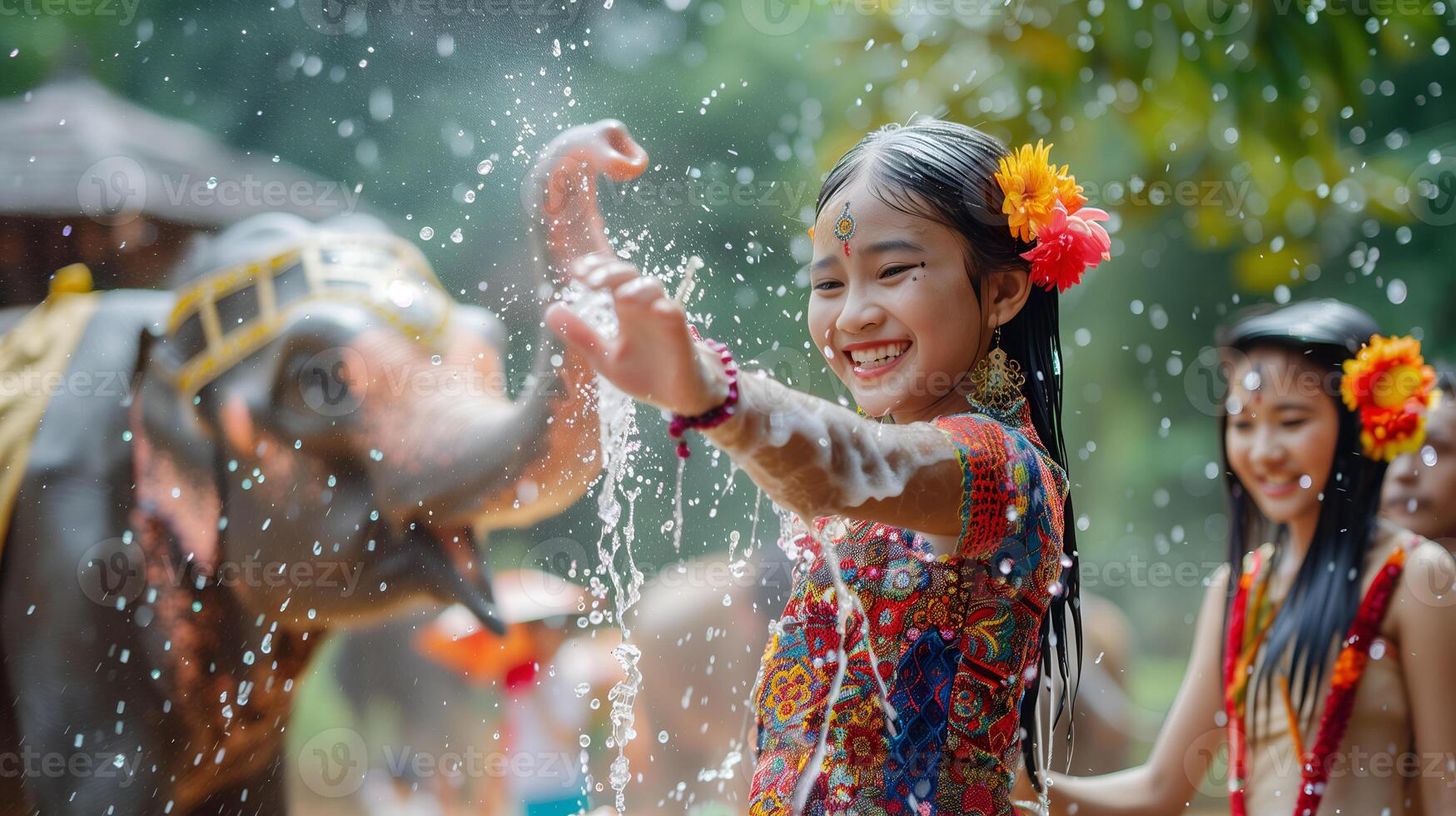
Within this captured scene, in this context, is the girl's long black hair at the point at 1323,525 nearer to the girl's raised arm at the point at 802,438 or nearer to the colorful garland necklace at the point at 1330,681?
the colorful garland necklace at the point at 1330,681

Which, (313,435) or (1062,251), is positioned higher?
(1062,251)

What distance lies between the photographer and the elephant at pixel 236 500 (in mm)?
2332

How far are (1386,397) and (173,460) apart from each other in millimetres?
2452

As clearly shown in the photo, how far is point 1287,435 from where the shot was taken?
2.67 metres

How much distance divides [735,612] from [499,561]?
1007 mm

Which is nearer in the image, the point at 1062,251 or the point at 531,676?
the point at 1062,251

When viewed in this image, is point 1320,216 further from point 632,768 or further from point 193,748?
point 193,748

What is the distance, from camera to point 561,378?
221cm

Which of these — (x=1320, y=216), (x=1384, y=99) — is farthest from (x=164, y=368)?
(x=1384, y=99)

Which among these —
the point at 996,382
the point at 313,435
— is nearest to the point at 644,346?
the point at 996,382

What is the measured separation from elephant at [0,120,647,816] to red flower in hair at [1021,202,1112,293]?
0.92 m

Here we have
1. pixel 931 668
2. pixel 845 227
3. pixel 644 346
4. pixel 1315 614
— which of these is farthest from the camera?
pixel 1315 614

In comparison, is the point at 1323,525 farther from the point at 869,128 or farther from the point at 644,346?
the point at 869,128

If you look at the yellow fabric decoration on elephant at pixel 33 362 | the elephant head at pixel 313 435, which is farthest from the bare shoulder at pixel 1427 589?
the yellow fabric decoration on elephant at pixel 33 362
